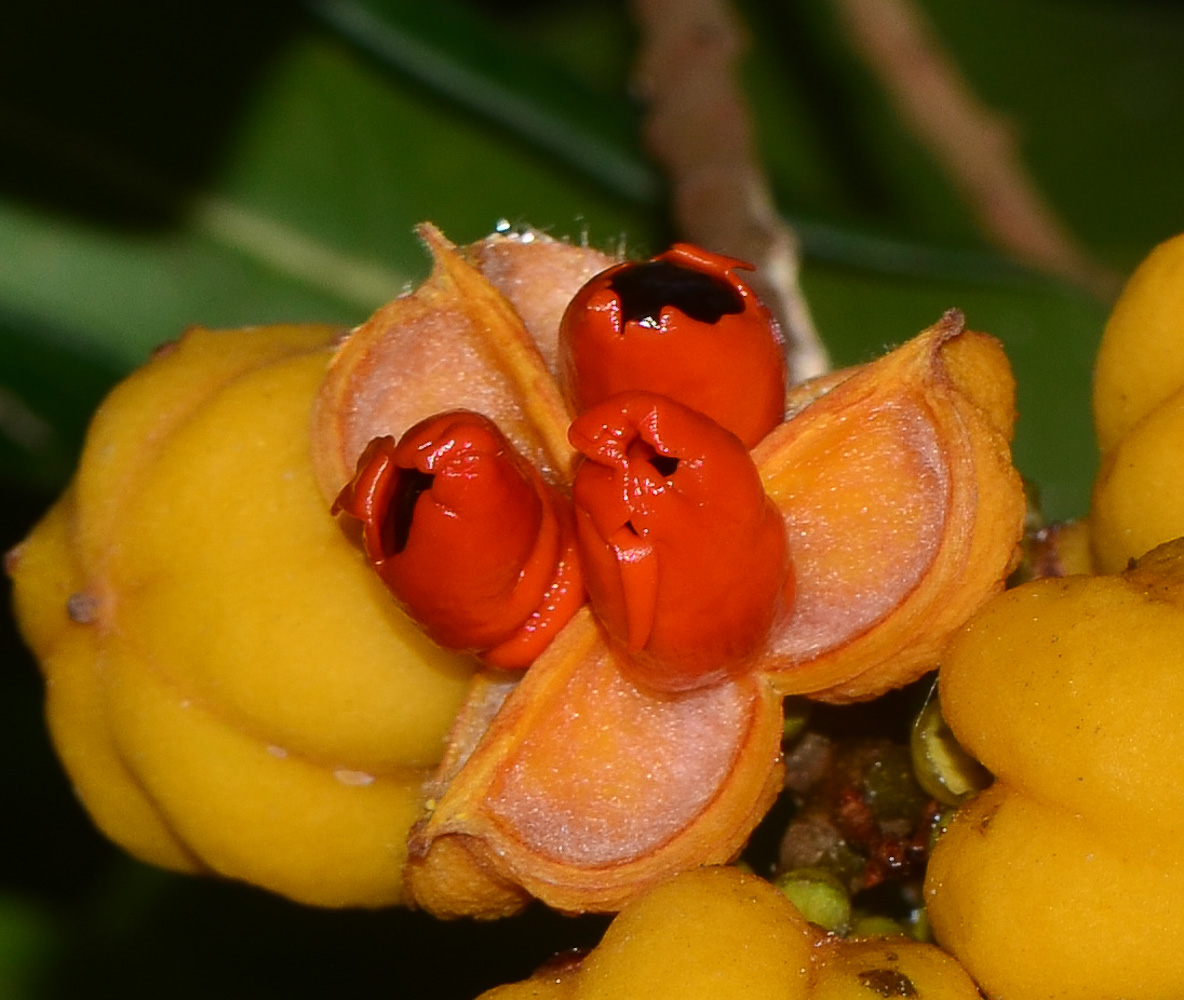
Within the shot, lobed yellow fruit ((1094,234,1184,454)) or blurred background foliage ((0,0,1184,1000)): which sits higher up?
lobed yellow fruit ((1094,234,1184,454))

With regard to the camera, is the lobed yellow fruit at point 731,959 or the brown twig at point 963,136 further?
the brown twig at point 963,136

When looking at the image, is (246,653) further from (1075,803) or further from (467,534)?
(1075,803)

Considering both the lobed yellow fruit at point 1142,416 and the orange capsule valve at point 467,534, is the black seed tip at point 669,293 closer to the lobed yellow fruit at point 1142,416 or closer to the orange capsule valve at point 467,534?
the orange capsule valve at point 467,534

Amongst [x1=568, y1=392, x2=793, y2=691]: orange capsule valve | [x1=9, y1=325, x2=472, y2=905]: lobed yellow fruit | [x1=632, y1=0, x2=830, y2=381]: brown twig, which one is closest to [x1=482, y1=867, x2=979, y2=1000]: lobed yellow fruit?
[x1=568, y1=392, x2=793, y2=691]: orange capsule valve

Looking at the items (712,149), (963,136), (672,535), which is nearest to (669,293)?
(672,535)

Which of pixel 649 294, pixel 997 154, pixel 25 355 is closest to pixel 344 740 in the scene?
pixel 649 294

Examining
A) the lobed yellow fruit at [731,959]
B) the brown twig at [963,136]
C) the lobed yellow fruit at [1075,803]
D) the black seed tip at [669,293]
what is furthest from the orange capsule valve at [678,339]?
the brown twig at [963,136]

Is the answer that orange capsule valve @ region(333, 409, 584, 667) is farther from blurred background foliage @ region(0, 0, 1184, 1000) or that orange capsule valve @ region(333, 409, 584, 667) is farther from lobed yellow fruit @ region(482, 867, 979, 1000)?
blurred background foliage @ region(0, 0, 1184, 1000)
